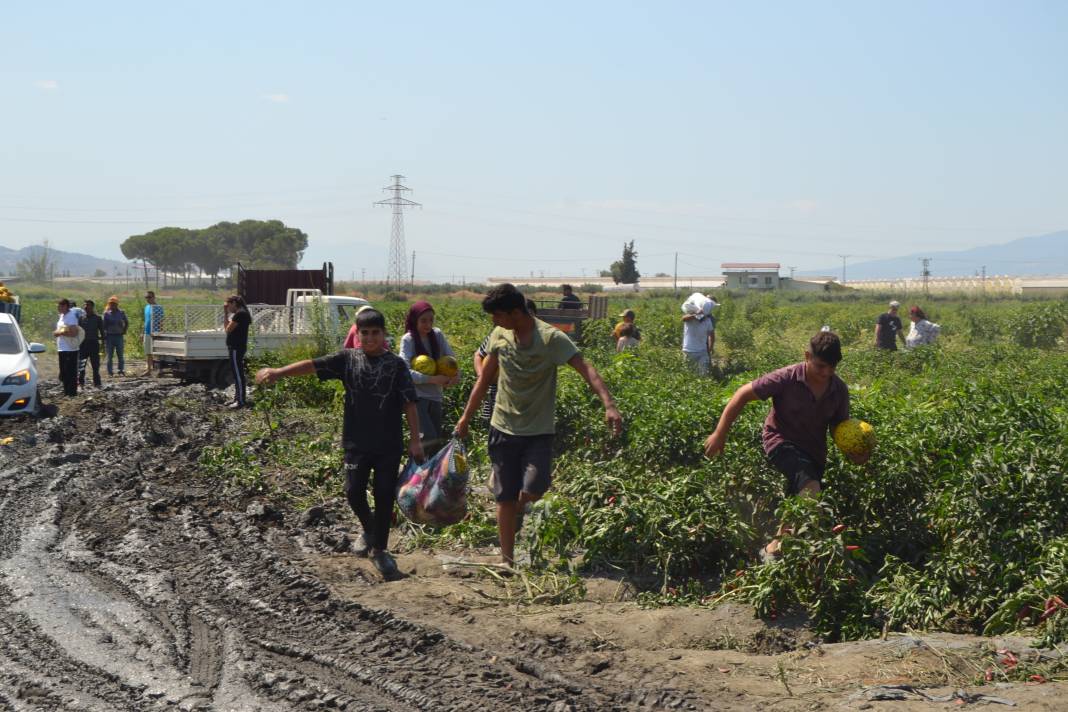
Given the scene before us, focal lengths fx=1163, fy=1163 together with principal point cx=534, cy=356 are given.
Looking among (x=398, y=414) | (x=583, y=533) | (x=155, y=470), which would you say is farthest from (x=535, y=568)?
(x=155, y=470)

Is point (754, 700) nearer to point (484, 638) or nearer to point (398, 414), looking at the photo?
point (484, 638)

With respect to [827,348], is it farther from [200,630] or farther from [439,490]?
[200,630]

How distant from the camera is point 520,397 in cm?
730

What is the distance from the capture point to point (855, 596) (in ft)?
20.6

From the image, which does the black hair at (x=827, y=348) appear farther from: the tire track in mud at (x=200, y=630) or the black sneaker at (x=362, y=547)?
the black sneaker at (x=362, y=547)

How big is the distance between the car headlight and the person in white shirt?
2745 mm

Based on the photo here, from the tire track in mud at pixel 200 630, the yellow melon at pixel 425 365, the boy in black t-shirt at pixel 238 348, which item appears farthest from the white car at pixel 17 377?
the yellow melon at pixel 425 365

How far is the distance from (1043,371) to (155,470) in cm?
1023

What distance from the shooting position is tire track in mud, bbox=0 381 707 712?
5156 millimetres

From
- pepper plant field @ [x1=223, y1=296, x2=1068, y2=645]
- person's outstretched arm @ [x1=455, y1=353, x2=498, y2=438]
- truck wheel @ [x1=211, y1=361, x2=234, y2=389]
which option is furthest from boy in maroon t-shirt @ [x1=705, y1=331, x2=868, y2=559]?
truck wheel @ [x1=211, y1=361, x2=234, y2=389]

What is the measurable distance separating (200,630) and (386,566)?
5.03 feet

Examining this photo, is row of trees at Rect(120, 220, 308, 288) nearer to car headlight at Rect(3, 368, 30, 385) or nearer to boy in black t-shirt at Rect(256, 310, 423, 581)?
car headlight at Rect(3, 368, 30, 385)

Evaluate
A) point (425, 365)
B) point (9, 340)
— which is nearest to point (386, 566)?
point (425, 365)

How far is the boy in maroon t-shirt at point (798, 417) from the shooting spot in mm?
6734
